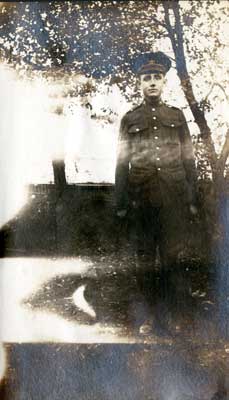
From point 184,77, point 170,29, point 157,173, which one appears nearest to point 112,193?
point 157,173

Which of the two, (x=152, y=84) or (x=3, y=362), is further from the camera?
(x=152, y=84)

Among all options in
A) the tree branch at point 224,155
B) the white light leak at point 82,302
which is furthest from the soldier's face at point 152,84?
the white light leak at point 82,302

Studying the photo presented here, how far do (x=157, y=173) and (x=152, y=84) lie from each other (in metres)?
0.45

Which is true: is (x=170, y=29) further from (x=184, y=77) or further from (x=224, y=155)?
(x=224, y=155)

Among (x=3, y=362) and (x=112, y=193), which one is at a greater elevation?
(x=112, y=193)

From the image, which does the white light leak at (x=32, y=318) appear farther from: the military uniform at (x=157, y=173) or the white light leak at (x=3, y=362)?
the military uniform at (x=157, y=173)

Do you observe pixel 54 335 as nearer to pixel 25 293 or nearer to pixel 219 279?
pixel 25 293

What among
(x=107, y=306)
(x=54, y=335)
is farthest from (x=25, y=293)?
(x=107, y=306)

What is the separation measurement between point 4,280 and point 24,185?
0.47 m

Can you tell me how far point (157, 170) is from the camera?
194cm

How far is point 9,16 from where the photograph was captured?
194 centimetres

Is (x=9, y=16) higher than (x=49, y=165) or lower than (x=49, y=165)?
higher

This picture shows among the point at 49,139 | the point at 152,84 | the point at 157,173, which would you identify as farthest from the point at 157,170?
the point at 49,139

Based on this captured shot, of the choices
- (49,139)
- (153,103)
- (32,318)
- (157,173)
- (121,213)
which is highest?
(153,103)
